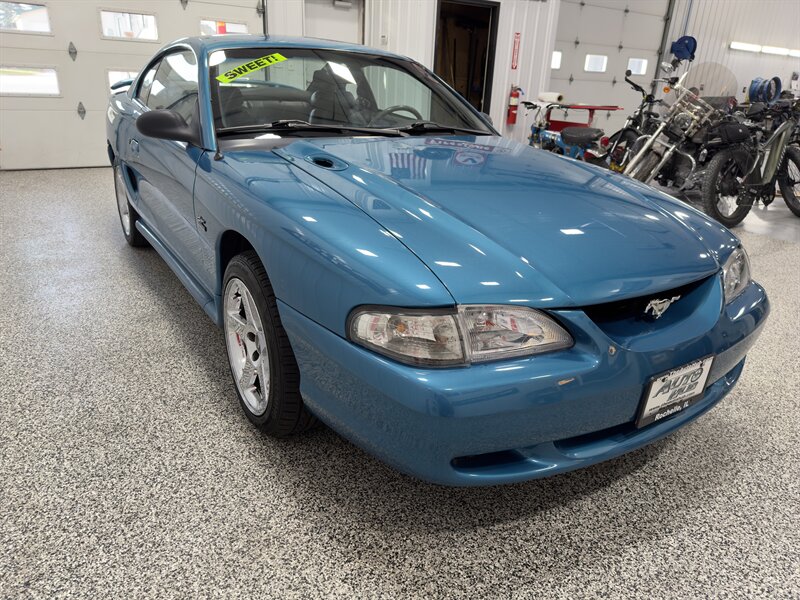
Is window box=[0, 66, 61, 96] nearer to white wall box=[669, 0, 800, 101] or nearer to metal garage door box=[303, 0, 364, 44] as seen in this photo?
metal garage door box=[303, 0, 364, 44]

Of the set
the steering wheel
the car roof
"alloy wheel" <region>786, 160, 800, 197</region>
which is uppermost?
the car roof

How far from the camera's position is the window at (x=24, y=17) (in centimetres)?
550

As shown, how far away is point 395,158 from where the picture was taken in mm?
1628

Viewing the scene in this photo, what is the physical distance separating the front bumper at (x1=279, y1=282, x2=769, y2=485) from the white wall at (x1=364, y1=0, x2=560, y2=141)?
6682 millimetres

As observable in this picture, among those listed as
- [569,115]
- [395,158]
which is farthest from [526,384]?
[569,115]

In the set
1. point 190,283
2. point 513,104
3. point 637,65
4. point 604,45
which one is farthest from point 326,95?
point 637,65

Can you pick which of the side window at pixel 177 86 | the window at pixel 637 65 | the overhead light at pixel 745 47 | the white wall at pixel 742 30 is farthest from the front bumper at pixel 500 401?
the overhead light at pixel 745 47

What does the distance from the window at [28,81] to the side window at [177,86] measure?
4339 millimetres

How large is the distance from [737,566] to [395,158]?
1.36 meters

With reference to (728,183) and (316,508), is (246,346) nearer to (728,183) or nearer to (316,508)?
(316,508)

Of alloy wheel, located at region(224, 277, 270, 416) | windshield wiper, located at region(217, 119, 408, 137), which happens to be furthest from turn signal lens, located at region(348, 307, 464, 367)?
windshield wiper, located at region(217, 119, 408, 137)

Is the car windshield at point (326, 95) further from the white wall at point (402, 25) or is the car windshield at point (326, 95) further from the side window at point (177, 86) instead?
the white wall at point (402, 25)

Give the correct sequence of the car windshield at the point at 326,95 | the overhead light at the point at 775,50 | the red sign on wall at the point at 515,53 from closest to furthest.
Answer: the car windshield at the point at 326,95 → the red sign on wall at the point at 515,53 → the overhead light at the point at 775,50

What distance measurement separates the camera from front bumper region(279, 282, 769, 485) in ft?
3.27
